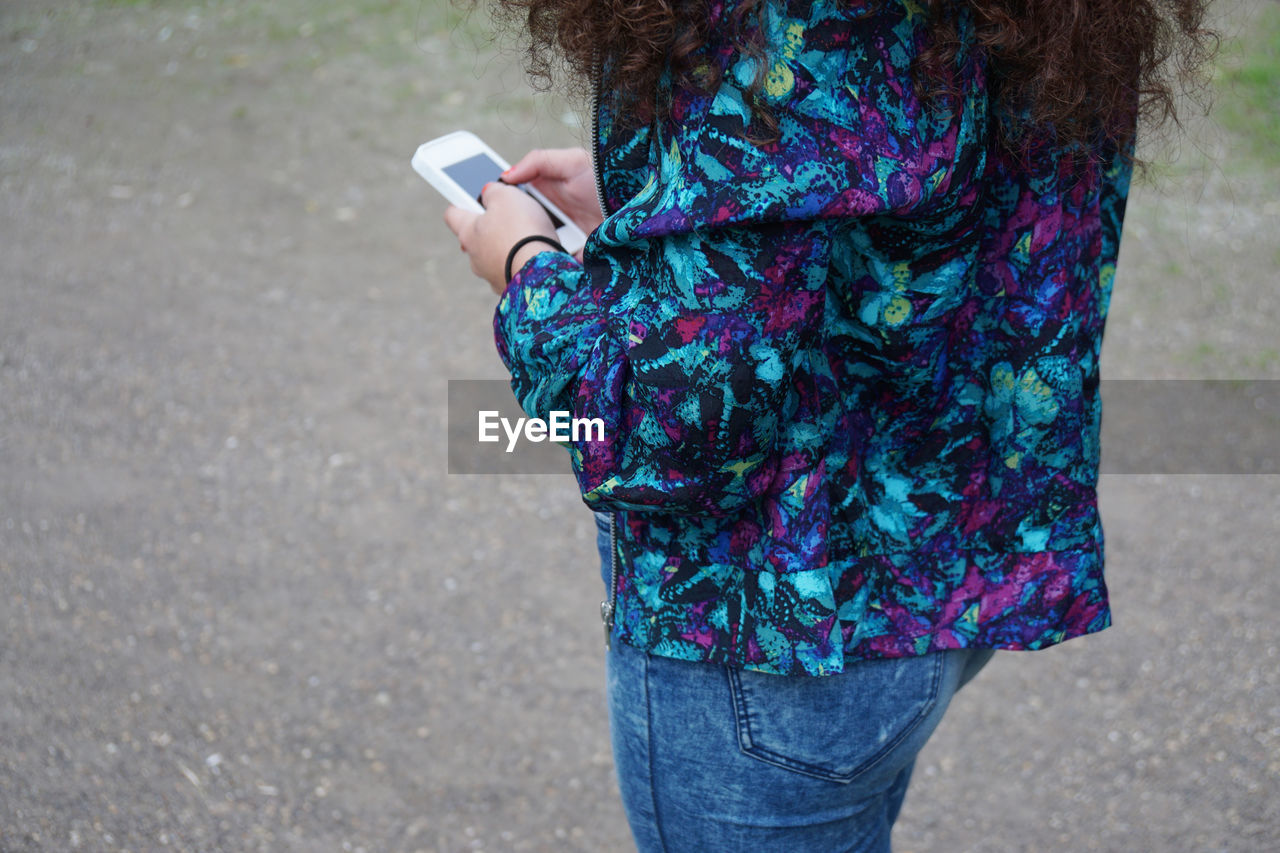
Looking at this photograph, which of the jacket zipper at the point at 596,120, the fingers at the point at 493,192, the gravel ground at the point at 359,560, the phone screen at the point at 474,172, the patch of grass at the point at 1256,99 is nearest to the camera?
the jacket zipper at the point at 596,120

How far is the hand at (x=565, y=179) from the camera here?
1476 mm

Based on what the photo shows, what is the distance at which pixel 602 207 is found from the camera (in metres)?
1.04

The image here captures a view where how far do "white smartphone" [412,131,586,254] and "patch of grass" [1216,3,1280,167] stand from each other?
353 centimetres

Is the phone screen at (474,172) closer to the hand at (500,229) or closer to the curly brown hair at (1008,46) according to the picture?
the hand at (500,229)

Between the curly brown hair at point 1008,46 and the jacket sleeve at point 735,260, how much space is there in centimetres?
2

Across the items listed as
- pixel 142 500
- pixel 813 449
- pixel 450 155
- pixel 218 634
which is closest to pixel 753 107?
pixel 813 449

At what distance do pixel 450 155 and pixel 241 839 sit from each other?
148 cm

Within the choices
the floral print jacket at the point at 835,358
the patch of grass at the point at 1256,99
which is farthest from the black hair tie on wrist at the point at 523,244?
the patch of grass at the point at 1256,99

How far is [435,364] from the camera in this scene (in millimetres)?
3535

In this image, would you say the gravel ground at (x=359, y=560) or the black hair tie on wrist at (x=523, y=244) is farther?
the gravel ground at (x=359, y=560)

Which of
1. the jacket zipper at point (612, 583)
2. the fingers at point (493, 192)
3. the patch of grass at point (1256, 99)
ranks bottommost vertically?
the patch of grass at point (1256, 99)

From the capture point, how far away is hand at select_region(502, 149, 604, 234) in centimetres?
148

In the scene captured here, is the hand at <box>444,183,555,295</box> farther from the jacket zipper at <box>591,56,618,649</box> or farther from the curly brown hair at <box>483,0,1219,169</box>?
the curly brown hair at <box>483,0,1219,169</box>

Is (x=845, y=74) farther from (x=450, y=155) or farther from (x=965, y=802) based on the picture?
(x=965, y=802)
